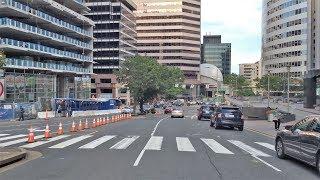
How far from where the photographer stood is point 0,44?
67438 mm

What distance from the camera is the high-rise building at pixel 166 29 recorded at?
7564 inches

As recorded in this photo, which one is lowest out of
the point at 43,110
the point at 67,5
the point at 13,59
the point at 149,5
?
the point at 43,110

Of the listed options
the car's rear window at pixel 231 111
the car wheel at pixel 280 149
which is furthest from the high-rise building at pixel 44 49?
the car wheel at pixel 280 149

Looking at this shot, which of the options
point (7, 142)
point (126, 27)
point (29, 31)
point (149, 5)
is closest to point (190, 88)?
point (149, 5)

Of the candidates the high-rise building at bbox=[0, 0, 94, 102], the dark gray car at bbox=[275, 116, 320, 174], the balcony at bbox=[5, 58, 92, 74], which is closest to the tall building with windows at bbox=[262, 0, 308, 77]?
the high-rise building at bbox=[0, 0, 94, 102]

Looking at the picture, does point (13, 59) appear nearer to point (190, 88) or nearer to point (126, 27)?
point (126, 27)

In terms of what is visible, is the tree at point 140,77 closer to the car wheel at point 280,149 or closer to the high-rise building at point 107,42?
the high-rise building at point 107,42

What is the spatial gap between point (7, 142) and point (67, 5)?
76.6 m

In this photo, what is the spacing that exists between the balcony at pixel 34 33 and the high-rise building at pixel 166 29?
99.6 meters

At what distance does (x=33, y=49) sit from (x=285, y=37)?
10394cm

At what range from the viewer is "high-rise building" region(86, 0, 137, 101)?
439ft

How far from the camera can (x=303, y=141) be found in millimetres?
13773

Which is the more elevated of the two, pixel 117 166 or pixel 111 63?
pixel 111 63

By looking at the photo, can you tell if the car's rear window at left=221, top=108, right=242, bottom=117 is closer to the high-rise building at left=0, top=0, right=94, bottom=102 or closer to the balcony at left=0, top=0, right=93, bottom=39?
the high-rise building at left=0, top=0, right=94, bottom=102
